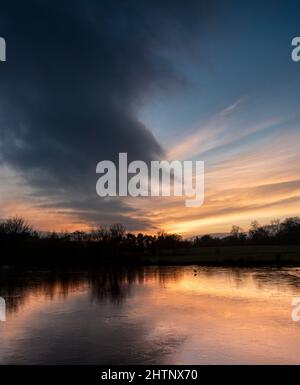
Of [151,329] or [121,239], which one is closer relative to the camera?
[151,329]

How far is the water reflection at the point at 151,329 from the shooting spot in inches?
401

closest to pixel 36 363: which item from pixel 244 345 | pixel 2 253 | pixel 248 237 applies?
pixel 244 345

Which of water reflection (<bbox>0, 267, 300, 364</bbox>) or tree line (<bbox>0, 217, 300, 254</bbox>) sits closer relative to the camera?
water reflection (<bbox>0, 267, 300, 364</bbox>)

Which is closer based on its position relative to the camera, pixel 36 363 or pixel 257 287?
pixel 36 363

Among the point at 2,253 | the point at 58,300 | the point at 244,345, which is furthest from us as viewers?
the point at 2,253

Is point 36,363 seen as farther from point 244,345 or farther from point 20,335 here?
point 244,345

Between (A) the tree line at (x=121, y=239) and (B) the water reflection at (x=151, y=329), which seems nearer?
(B) the water reflection at (x=151, y=329)

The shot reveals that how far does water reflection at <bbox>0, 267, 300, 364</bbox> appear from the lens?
10.2 metres

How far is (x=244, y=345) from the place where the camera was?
10992 millimetres

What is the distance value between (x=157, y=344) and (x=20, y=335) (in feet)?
15.3

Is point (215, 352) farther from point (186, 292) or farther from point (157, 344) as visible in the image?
point (186, 292)

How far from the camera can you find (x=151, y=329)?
13.6m

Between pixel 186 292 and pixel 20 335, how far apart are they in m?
13.2
